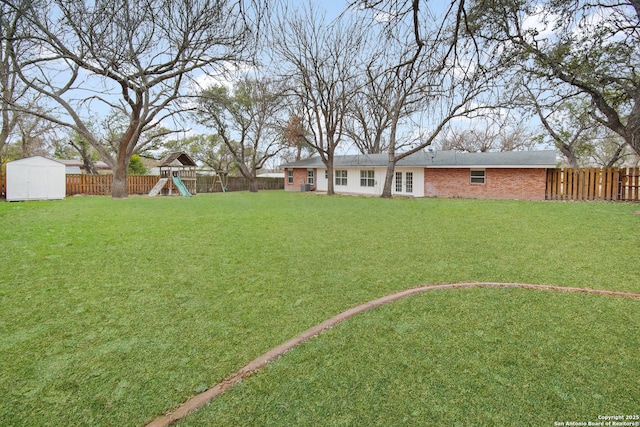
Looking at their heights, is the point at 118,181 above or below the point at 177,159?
below

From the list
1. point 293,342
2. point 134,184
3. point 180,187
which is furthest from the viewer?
point 134,184

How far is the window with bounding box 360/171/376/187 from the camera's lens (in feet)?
75.8

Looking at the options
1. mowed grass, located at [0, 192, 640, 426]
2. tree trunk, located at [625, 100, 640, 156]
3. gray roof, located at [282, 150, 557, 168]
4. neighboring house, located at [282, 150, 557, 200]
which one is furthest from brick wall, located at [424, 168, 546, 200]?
mowed grass, located at [0, 192, 640, 426]

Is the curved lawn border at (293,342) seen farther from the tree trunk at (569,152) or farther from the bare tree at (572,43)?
the tree trunk at (569,152)

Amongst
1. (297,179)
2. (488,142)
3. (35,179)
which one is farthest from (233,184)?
(488,142)

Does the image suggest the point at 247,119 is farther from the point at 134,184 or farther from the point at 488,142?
the point at 488,142

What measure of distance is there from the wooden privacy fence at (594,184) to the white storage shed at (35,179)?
2401cm

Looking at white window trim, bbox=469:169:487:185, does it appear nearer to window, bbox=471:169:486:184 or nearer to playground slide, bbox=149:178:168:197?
window, bbox=471:169:486:184

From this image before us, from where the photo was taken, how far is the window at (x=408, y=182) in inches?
838

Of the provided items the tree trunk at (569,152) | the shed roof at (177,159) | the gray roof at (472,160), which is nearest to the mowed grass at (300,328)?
the gray roof at (472,160)

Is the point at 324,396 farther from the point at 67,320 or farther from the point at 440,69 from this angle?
the point at 440,69

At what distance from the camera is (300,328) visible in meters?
3.00

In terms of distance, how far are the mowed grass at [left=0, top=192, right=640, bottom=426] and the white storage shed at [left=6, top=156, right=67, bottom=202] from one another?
1188cm

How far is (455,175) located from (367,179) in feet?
19.3
